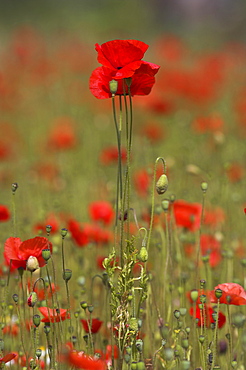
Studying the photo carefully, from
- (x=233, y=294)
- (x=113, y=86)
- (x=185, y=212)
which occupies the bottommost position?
(x=233, y=294)

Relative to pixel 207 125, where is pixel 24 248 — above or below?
below

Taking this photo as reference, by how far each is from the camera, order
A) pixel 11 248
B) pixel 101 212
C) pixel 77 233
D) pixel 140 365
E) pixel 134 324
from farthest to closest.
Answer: pixel 101 212 → pixel 77 233 → pixel 11 248 → pixel 134 324 → pixel 140 365

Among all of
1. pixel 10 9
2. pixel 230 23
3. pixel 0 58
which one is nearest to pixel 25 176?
pixel 0 58

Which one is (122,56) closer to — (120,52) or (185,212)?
(120,52)

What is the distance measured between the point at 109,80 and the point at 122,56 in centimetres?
7

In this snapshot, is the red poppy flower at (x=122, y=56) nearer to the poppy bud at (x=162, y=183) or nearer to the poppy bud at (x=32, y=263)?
the poppy bud at (x=162, y=183)

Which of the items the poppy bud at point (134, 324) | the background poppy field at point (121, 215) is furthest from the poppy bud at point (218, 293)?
the poppy bud at point (134, 324)

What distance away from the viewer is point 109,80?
1.34m

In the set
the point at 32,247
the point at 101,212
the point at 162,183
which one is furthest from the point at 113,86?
the point at 101,212

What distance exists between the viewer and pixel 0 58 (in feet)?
21.1

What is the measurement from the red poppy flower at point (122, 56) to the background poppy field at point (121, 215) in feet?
0.59

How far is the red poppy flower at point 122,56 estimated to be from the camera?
4.18ft

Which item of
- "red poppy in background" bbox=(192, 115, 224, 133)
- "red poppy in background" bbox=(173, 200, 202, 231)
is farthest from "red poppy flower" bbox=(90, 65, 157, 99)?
"red poppy in background" bbox=(192, 115, 224, 133)

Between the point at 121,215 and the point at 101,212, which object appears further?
the point at 101,212
